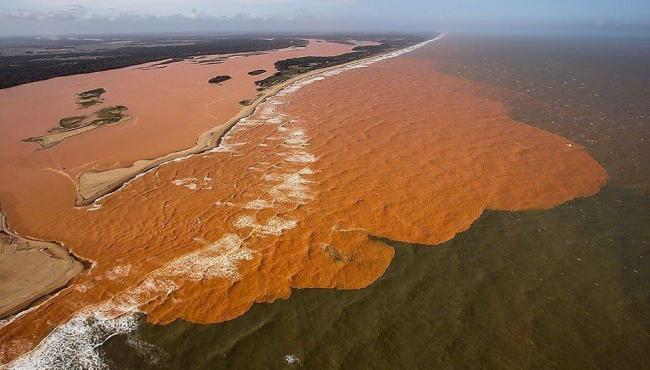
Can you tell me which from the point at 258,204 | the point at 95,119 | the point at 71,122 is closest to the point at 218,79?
the point at 95,119

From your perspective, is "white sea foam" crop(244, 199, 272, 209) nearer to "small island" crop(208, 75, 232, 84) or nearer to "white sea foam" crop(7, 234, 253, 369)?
"white sea foam" crop(7, 234, 253, 369)

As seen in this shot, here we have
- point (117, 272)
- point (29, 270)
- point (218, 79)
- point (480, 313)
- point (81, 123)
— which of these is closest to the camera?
point (480, 313)

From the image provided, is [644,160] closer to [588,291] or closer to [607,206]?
[607,206]

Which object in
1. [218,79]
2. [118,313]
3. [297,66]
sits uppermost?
[297,66]

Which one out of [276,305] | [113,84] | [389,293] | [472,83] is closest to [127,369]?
[276,305]

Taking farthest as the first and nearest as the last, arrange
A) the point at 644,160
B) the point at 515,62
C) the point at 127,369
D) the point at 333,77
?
the point at 515,62
the point at 333,77
the point at 644,160
the point at 127,369

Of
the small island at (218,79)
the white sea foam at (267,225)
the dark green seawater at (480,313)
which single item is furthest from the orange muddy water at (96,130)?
the dark green seawater at (480,313)

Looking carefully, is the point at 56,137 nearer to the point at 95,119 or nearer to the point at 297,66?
the point at 95,119
